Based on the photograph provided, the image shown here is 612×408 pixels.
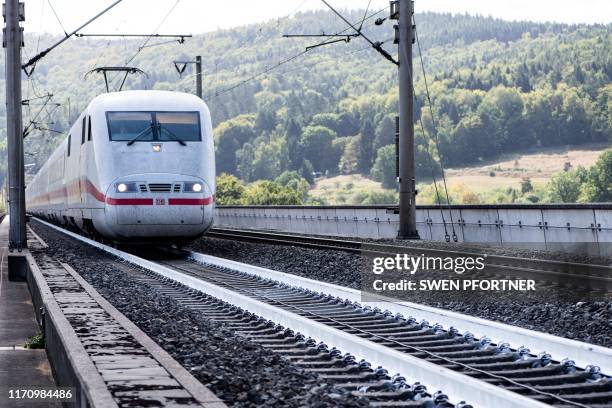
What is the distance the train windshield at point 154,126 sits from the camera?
20.1m

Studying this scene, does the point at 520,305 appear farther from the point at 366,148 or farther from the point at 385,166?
the point at 366,148

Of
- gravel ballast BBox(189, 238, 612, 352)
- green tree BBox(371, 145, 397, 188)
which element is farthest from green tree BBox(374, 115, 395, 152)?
gravel ballast BBox(189, 238, 612, 352)

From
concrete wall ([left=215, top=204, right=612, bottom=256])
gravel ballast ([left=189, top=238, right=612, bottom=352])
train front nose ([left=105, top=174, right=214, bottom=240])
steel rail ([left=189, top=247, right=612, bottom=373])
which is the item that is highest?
train front nose ([left=105, top=174, right=214, bottom=240])

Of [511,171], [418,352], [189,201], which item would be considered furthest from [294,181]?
[418,352]

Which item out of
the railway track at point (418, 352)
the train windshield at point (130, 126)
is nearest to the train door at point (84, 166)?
the train windshield at point (130, 126)

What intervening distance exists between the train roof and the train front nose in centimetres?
184

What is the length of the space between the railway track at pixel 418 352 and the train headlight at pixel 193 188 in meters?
7.26

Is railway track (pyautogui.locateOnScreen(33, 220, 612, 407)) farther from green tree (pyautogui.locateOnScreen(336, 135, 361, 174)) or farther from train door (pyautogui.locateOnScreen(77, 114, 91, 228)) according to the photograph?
green tree (pyautogui.locateOnScreen(336, 135, 361, 174))

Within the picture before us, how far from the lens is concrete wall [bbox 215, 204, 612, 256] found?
64.4 feet

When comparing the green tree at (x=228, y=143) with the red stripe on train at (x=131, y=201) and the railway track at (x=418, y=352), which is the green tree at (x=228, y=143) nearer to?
the red stripe on train at (x=131, y=201)

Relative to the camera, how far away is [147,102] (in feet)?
67.5

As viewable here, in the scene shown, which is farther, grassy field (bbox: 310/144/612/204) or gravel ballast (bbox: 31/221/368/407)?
grassy field (bbox: 310/144/612/204)

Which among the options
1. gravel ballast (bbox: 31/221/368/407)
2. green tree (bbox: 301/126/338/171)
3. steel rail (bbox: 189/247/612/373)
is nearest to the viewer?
gravel ballast (bbox: 31/221/368/407)

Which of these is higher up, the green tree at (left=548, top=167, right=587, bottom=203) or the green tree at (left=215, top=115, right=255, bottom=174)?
the green tree at (left=215, top=115, right=255, bottom=174)
